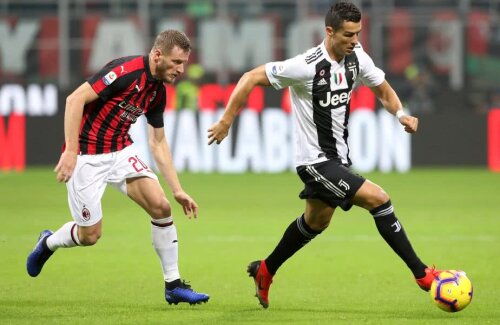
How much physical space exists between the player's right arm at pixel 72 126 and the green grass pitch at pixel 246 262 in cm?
102

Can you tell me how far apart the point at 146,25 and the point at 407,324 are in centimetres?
1871

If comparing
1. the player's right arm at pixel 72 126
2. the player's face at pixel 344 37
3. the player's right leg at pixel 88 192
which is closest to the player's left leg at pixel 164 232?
the player's right leg at pixel 88 192

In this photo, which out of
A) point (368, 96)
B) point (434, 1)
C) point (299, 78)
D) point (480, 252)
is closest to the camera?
point (299, 78)

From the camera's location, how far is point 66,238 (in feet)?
27.3

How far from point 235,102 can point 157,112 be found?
2.88 feet

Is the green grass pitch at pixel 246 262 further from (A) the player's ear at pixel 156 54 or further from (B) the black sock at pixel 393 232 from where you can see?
(A) the player's ear at pixel 156 54

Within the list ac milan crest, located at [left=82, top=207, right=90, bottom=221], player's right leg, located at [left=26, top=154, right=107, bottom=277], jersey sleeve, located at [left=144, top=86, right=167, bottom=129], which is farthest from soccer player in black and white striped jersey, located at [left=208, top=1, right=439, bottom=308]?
ac milan crest, located at [left=82, top=207, right=90, bottom=221]

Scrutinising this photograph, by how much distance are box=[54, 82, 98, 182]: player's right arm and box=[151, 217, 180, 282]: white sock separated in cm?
96

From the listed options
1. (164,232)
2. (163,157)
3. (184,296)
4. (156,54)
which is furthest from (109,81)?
(184,296)

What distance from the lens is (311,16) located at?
2483 centimetres

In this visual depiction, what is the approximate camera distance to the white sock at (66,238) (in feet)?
27.1

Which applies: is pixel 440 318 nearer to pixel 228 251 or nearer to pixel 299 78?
pixel 299 78

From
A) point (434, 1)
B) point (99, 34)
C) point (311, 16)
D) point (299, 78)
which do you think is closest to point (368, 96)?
point (311, 16)

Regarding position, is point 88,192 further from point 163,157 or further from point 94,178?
point 163,157
